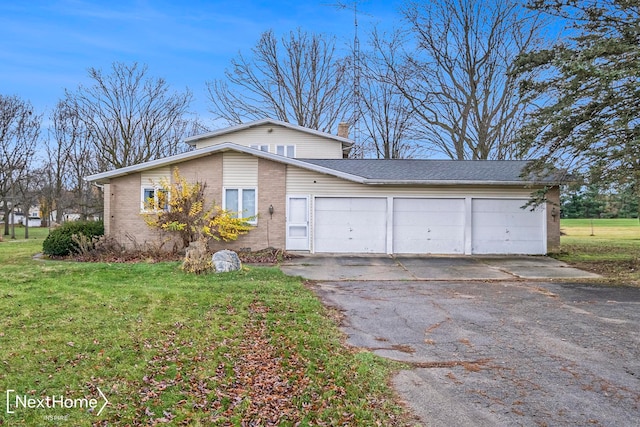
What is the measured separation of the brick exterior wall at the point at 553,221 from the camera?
15273 millimetres

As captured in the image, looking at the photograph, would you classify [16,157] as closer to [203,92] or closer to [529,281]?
[203,92]

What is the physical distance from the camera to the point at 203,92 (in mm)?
30906

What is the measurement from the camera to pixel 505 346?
5262mm

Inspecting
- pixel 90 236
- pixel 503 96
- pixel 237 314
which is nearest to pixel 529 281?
pixel 237 314

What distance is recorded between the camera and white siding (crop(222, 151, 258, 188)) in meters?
14.8

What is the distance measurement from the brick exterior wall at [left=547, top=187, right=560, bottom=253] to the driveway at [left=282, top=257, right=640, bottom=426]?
6257 millimetres

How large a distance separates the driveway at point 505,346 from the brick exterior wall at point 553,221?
626 cm

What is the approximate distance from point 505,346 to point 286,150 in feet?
51.1

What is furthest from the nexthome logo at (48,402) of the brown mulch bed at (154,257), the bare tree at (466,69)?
the bare tree at (466,69)

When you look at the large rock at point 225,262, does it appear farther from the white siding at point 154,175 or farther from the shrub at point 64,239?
the shrub at point 64,239

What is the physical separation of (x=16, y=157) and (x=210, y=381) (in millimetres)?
36506

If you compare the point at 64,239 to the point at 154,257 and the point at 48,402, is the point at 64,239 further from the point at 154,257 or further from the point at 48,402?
the point at 48,402

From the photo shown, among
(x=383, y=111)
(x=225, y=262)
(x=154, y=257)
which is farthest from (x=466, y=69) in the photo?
(x=225, y=262)

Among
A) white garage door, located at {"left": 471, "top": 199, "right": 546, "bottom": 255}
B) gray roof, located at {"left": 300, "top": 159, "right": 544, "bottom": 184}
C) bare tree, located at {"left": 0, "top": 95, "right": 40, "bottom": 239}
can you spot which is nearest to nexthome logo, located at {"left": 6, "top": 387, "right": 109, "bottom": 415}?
gray roof, located at {"left": 300, "top": 159, "right": 544, "bottom": 184}
